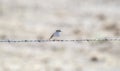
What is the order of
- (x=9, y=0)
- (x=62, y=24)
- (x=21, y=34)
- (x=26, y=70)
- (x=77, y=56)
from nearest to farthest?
(x=26, y=70) → (x=77, y=56) → (x=21, y=34) → (x=62, y=24) → (x=9, y=0)

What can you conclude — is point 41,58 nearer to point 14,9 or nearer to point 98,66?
point 98,66

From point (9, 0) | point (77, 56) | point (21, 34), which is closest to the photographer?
point (77, 56)

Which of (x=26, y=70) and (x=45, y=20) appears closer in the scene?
(x=26, y=70)

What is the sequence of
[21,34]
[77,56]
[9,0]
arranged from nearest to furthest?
[77,56] < [21,34] < [9,0]

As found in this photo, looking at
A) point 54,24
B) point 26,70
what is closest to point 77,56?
point 26,70

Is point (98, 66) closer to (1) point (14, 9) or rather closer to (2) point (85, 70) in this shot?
(2) point (85, 70)

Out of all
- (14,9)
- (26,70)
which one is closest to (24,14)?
(14,9)
